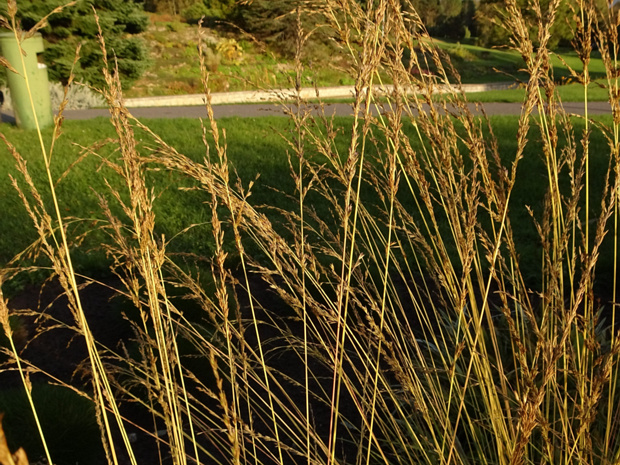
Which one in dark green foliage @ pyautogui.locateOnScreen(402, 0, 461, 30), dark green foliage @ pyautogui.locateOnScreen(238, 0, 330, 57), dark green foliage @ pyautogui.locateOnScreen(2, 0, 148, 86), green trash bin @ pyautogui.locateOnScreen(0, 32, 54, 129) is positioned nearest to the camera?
green trash bin @ pyautogui.locateOnScreen(0, 32, 54, 129)

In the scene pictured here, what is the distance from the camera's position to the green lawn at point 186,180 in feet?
17.2

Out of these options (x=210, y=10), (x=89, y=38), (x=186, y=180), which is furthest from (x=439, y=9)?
(x=186, y=180)

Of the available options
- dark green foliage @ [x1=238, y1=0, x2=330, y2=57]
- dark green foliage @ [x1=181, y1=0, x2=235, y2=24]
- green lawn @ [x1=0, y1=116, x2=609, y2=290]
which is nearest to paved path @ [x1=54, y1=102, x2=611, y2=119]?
green lawn @ [x1=0, y1=116, x2=609, y2=290]

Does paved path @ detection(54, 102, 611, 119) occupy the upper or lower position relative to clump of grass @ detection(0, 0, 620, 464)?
lower

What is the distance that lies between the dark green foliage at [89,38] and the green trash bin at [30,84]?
622 centimetres

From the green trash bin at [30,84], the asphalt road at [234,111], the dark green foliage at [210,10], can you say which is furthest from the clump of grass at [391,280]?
the dark green foliage at [210,10]

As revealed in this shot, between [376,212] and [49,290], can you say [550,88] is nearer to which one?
[49,290]

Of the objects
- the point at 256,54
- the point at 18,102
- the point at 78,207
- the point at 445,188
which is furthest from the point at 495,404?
the point at 256,54

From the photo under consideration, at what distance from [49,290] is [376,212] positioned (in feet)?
10.2

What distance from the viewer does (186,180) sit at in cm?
692

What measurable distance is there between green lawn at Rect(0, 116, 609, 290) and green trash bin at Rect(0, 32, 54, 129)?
28 centimetres

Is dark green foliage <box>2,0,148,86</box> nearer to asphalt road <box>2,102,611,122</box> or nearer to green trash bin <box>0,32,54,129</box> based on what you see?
asphalt road <box>2,102,611,122</box>

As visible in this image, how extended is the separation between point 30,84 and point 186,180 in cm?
396

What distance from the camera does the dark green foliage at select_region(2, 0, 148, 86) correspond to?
1572 centimetres
